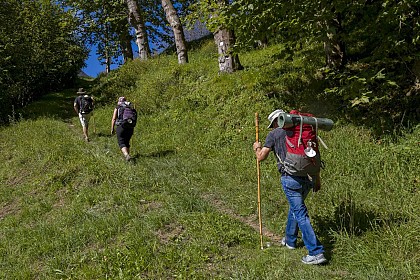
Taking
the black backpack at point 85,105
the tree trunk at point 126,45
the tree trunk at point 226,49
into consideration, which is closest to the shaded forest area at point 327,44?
the tree trunk at point 226,49

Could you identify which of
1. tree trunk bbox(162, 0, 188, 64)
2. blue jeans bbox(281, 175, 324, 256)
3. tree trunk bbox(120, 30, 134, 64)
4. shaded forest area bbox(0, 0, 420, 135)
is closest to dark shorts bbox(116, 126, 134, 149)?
shaded forest area bbox(0, 0, 420, 135)

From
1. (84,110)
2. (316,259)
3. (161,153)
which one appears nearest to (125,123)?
(161,153)

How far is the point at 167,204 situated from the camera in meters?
6.10

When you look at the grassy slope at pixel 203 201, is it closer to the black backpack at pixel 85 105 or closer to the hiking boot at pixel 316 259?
the hiking boot at pixel 316 259

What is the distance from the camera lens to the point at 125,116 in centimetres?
882

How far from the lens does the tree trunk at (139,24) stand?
1911 centimetres

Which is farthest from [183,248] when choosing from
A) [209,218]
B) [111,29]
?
[111,29]

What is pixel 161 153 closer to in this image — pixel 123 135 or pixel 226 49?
pixel 123 135

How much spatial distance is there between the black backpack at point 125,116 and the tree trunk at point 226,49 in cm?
401

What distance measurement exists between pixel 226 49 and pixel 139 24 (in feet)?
31.9

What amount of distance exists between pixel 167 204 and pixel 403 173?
3.94 m

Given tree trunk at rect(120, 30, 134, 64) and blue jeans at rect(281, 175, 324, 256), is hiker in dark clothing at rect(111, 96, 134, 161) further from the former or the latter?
tree trunk at rect(120, 30, 134, 64)

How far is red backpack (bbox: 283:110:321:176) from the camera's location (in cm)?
413

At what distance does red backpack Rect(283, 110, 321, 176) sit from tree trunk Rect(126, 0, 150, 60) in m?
17.0
